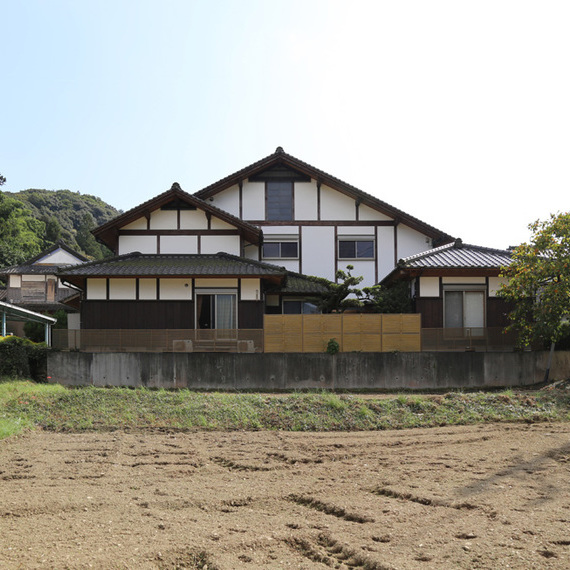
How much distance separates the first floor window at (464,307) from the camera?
2014cm

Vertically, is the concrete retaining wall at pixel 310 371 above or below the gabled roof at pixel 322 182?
below

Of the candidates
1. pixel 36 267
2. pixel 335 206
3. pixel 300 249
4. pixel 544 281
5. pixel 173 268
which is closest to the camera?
pixel 544 281

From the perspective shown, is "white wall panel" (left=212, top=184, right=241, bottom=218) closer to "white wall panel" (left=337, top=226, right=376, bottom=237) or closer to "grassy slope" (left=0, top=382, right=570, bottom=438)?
"white wall panel" (left=337, top=226, right=376, bottom=237)

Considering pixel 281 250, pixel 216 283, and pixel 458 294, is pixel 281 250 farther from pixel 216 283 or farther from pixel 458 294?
pixel 458 294

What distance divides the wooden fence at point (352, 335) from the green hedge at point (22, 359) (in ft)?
24.2

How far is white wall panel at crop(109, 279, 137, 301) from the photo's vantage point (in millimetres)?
20422

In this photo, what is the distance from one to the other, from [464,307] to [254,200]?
10538 mm

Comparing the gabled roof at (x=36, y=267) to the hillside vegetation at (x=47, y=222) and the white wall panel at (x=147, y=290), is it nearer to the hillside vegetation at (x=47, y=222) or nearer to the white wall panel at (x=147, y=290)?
the hillside vegetation at (x=47, y=222)

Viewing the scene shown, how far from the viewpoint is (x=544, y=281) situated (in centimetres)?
1734

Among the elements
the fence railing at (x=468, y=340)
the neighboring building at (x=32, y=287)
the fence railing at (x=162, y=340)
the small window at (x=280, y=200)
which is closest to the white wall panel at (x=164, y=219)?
the small window at (x=280, y=200)

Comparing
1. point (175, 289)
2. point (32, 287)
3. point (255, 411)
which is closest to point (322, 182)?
point (175, 289)

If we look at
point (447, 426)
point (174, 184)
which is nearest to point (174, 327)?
point (174, 184)

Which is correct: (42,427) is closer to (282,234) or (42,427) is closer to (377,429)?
(377,429)

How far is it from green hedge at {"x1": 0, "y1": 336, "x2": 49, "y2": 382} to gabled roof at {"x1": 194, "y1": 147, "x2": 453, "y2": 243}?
1011 centimetres
